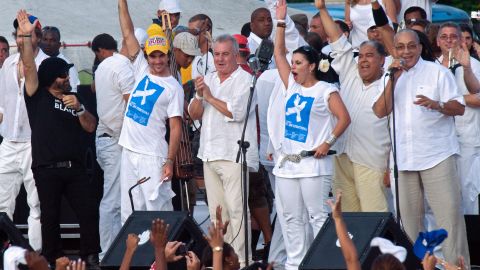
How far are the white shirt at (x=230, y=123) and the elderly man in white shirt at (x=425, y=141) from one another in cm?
129

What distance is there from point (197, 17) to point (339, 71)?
115 inches

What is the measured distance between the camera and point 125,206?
1161 cm

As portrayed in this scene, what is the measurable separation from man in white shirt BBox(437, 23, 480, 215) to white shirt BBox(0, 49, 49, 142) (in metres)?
3.79

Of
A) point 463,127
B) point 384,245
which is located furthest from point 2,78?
point 384,245

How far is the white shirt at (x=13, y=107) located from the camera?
11969 mm

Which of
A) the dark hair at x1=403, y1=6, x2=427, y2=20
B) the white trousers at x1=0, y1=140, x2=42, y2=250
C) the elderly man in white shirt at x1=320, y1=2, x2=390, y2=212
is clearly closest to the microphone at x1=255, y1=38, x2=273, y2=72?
the elderly man in white shirt at x1=320, y1=2, x2=390, y2=212

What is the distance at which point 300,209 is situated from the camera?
424 inches

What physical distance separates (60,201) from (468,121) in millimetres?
3761

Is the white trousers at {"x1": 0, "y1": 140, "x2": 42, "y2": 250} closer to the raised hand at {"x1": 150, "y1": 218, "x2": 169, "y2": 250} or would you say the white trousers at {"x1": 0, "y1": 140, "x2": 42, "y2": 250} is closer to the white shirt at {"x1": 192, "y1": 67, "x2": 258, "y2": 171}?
the white shirt at {"x1": 192, "y1": 67, "x2": 258, "y2": 171}

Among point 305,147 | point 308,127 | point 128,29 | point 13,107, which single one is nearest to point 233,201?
point 305,147

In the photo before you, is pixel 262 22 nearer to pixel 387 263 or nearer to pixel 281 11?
pixel 281 11

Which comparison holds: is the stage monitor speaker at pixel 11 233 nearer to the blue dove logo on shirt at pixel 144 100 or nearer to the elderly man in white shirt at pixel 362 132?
the blue dove logo on shirt at pixel 144 100

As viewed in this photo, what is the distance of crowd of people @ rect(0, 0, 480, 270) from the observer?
34.6ft

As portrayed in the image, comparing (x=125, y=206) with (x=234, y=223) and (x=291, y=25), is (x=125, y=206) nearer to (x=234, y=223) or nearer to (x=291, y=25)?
(x=234, y=223)
